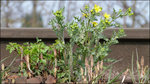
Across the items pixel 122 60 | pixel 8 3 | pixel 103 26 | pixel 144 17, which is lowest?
pixel 122 60

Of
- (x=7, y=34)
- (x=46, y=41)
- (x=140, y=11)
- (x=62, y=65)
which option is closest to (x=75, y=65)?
(x=62, y=65)

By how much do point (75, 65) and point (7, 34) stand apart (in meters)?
1.19

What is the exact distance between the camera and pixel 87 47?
153 cm

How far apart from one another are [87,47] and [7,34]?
1270mm

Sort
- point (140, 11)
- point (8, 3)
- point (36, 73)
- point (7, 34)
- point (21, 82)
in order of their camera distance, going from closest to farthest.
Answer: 1. point (21, 82)
2. point (36, 73)
3. point (7, 34)
4. point (140, 11)
5. point (8, 3)

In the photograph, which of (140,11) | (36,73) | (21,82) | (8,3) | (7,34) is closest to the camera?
(21,82)

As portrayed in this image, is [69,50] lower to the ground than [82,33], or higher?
lower

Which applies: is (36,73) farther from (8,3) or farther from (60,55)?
(8,3)

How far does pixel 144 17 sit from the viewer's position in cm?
1155

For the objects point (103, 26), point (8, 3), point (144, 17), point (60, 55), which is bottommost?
point (60, 55)

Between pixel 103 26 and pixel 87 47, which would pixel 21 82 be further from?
pixel 103 26

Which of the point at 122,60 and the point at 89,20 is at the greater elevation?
the point at 89,20

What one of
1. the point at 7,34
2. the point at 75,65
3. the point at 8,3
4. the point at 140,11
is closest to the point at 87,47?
the point at 75,65

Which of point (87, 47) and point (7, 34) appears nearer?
point (87, 47)
